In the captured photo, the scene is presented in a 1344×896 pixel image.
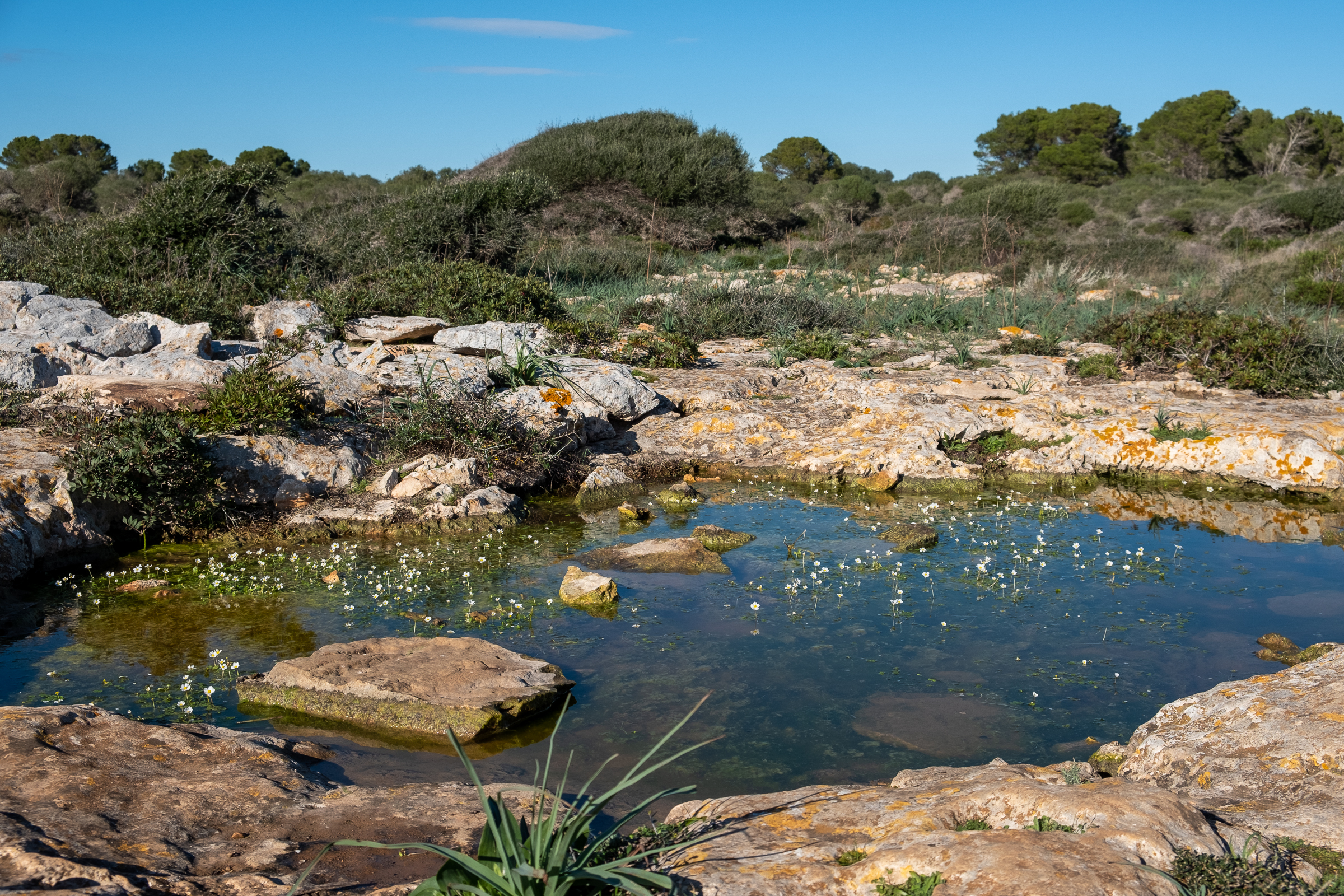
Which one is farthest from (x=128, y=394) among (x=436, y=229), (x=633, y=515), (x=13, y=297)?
(x=436, y=229)

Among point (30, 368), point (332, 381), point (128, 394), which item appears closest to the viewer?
point (128, 394)

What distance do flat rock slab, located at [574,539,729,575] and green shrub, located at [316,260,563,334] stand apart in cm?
595

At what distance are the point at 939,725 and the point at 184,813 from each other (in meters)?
3.51

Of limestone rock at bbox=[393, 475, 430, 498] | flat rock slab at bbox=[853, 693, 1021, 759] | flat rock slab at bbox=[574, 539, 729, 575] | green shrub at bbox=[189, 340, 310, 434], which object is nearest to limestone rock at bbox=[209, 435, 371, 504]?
green shrub at bbox=[189, 340, 310, 434]

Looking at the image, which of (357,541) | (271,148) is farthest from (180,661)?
(271,148)

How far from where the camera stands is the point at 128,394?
833cm

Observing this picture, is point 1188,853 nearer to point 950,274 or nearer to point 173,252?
point 173,252

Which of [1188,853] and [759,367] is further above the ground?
[759,367]

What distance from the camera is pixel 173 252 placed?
14.3m

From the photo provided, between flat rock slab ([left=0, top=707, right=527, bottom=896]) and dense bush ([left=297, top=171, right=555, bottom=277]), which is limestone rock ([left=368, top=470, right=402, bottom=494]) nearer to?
flat rock slab ([left=0, top=707, right=527, bottom=896])

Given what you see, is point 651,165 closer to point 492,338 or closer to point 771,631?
point 492,338

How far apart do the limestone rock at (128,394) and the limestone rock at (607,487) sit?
12.0 feet

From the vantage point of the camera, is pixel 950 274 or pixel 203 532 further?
pixel 950 274

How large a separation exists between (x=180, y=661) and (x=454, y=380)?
4.98 metres
